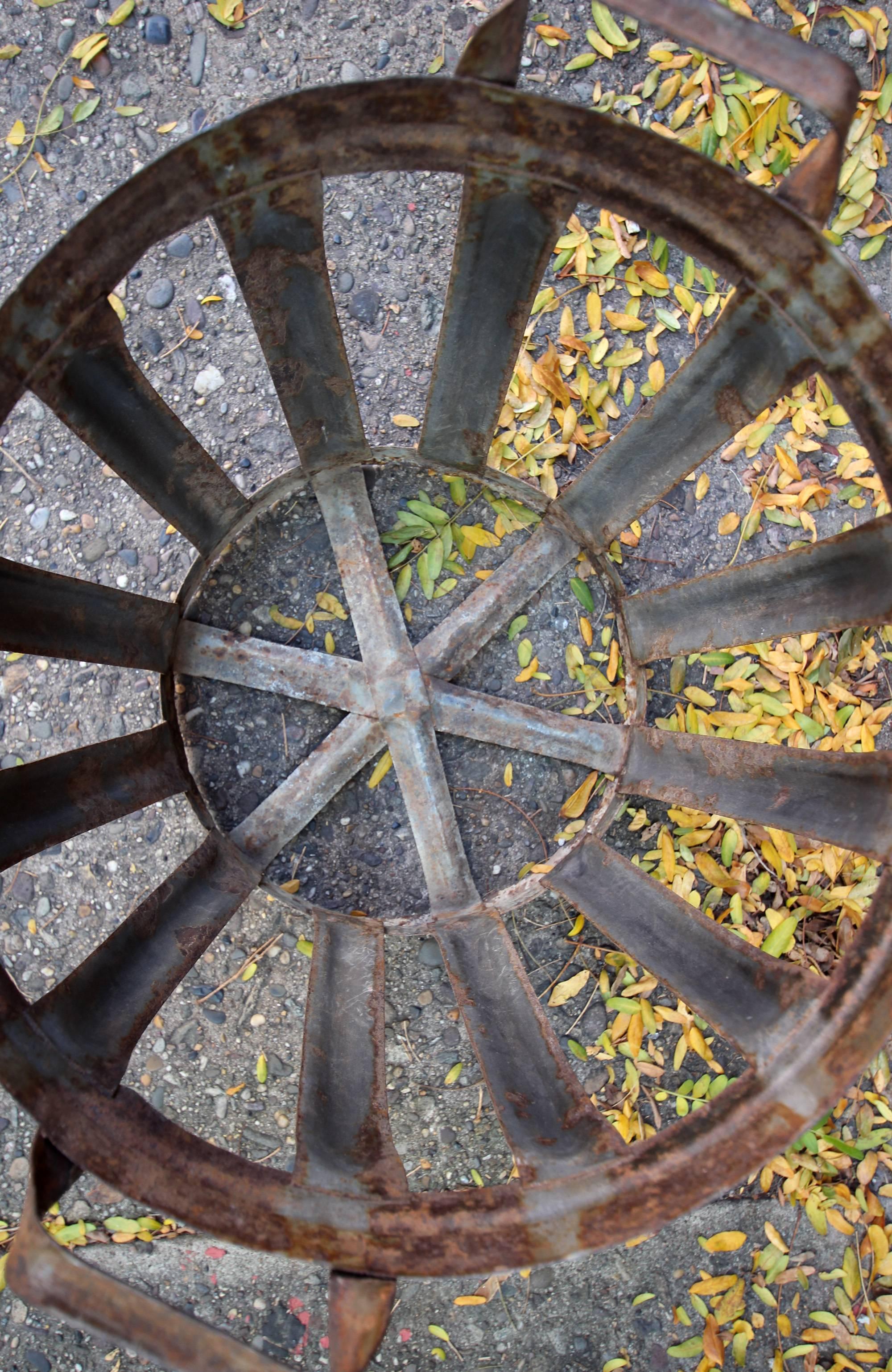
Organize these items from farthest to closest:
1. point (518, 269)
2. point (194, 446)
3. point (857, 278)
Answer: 1. point (194, 446)
2. point (518, 269)
3. point (857, 278)

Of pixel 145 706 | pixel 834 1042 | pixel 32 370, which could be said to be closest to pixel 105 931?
pixel 145 706

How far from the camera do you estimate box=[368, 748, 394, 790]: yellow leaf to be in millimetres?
2533

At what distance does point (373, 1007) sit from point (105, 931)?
3.18ft

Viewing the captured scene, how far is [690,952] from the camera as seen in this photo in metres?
2.02

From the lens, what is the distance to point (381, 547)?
2570mm

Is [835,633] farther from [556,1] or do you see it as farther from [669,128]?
[556,1]

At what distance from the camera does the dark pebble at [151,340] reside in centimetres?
263

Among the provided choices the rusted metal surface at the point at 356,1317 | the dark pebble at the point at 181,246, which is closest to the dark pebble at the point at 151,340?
the dark pebble at the point at 181,246

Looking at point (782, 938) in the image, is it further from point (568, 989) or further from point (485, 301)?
point (485, 301)

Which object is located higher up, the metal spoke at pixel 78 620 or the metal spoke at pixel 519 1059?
the metal spoke at pixel 78 620

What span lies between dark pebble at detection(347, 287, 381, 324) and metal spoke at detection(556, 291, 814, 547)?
88cm

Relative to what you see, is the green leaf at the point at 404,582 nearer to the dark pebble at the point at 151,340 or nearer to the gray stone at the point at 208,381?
the gray stone at the point at 208,381

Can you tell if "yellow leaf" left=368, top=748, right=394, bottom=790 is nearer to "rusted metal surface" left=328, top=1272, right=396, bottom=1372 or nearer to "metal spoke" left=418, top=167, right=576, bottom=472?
"metal spoke" left=418, top=167, right=576, bottom=472

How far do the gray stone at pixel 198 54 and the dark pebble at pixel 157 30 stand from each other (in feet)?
Answer: 0.25
